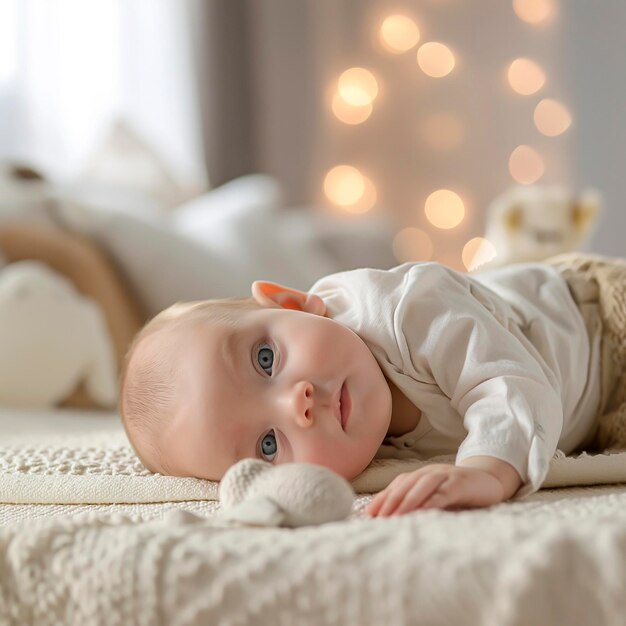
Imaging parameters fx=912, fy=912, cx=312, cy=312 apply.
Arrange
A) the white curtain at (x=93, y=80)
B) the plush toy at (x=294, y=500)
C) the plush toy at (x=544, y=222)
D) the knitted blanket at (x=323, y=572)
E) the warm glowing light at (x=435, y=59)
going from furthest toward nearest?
the warm glowing light at (x=435, y=59) → the white curtain at (x=93, y=80) → the plush toy at (x=544, y=222) → the plush toy at (x=294, y=500) → the knitted blanket at (x=323, y=572)

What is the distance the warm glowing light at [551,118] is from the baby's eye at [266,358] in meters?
3.05

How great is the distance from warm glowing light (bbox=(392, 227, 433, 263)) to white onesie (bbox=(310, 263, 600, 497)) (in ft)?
9.52

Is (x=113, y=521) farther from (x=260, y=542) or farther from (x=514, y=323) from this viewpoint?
(x=514, y=323)

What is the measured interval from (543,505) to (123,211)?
6.05 feet

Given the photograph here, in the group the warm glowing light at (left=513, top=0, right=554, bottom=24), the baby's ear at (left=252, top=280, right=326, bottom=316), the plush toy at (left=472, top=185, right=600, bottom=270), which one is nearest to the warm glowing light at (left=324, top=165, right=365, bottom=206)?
the warm glowing light at (left=513, top=0, right=554, bottom=24)

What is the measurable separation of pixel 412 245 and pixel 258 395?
3277mm

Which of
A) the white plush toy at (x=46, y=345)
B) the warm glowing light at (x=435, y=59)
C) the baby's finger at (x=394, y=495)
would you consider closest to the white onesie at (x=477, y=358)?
→ the baby's finger at (x=394, y=495)

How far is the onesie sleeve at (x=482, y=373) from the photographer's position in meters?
0.90

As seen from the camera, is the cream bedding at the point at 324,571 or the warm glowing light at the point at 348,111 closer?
the cream bedding at the point at 324,571

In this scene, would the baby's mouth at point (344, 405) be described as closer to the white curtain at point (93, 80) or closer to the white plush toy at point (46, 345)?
the white plush toy at point (46, 345)

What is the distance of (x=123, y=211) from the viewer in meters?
2.48

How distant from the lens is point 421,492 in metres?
0.81

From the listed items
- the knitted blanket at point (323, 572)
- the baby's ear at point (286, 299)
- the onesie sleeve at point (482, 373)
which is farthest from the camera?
the baby's ear at point (286, 299)

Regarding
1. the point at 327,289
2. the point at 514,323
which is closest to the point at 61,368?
the point at 327,289
